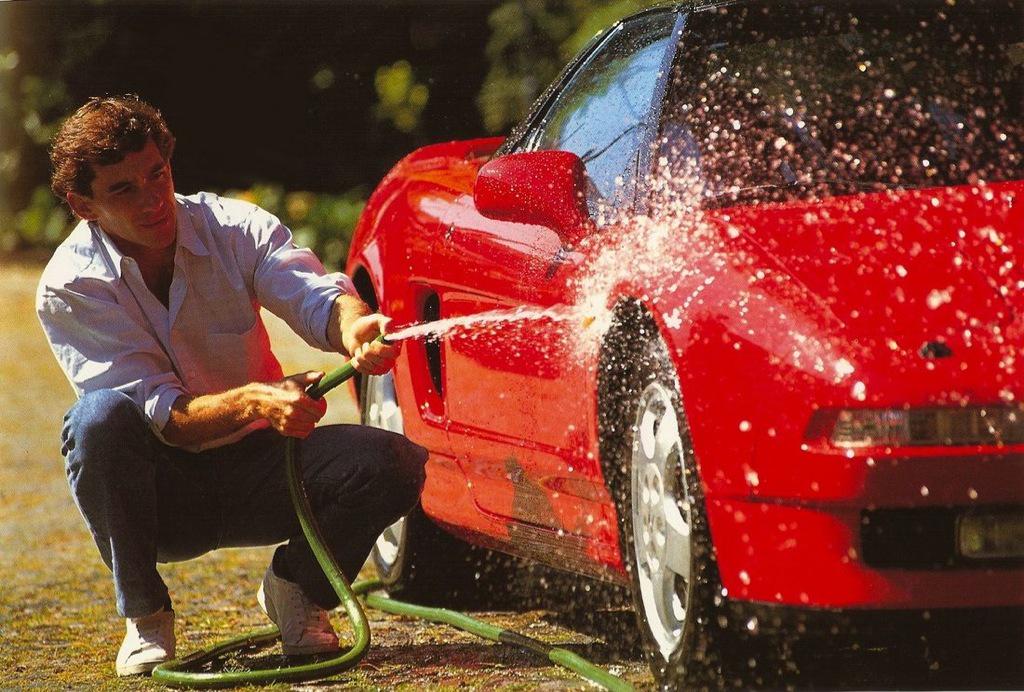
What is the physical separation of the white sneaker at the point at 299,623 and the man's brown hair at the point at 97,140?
110 cm

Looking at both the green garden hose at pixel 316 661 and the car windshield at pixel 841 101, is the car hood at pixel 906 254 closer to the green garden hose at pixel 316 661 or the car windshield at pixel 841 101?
the car windshield at pixel 841 101

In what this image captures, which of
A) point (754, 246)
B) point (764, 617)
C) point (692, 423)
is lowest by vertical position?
point (764, 617)

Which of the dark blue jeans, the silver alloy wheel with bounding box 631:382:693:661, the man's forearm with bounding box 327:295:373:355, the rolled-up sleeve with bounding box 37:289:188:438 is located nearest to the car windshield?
the silver alloy wheel with bounding box 631:382:693:661

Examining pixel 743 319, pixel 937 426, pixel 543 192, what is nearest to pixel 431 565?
pixel 543 192

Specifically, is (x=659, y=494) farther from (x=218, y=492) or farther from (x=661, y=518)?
(x=218, y=492)

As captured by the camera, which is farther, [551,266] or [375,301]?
[375,301]

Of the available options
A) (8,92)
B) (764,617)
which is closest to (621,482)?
(764,617)

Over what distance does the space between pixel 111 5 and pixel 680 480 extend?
45.2 feet

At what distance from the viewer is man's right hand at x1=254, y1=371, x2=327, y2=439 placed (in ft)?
15.7

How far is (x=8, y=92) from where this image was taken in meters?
18.9

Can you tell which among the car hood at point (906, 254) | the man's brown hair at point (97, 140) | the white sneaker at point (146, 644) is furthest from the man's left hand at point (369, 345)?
the car hood at point (906, 254)

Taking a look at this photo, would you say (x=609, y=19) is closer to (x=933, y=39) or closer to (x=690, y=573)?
(x=933, y=39)

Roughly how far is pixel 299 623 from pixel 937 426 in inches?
77.1

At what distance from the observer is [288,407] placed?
15.6ft
